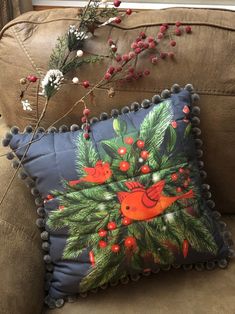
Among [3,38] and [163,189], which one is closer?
[163,189]

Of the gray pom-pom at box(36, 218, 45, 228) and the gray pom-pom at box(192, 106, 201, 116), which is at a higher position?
the gray pom-pom at box(192, 106, 201, 116)

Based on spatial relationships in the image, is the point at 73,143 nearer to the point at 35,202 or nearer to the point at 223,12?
the point at 35,202

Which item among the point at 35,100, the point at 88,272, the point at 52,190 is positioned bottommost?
the point at 88,272

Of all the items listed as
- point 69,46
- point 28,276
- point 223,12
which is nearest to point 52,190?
point 28,276

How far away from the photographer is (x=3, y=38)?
1.18m

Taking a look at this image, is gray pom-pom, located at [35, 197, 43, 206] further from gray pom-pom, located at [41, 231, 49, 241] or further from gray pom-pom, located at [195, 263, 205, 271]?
gray pom-pom, located at [195, 263, 205, 271]

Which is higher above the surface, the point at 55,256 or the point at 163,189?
the point at 163,189

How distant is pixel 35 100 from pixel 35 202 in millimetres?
286

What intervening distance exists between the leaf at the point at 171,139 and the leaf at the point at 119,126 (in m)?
0.11

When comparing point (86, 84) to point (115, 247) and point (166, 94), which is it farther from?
point (115, 247)

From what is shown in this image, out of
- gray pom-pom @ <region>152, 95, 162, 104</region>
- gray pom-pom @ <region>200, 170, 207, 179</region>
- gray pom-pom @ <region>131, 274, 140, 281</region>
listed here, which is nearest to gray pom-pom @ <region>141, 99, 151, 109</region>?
gray pom-pom @ <region>152, 95, 162, 104</region>

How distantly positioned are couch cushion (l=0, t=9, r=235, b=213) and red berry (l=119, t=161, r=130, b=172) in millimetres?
191

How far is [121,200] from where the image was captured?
3.37 ft

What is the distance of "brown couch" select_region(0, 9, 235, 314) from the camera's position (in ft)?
3.38
